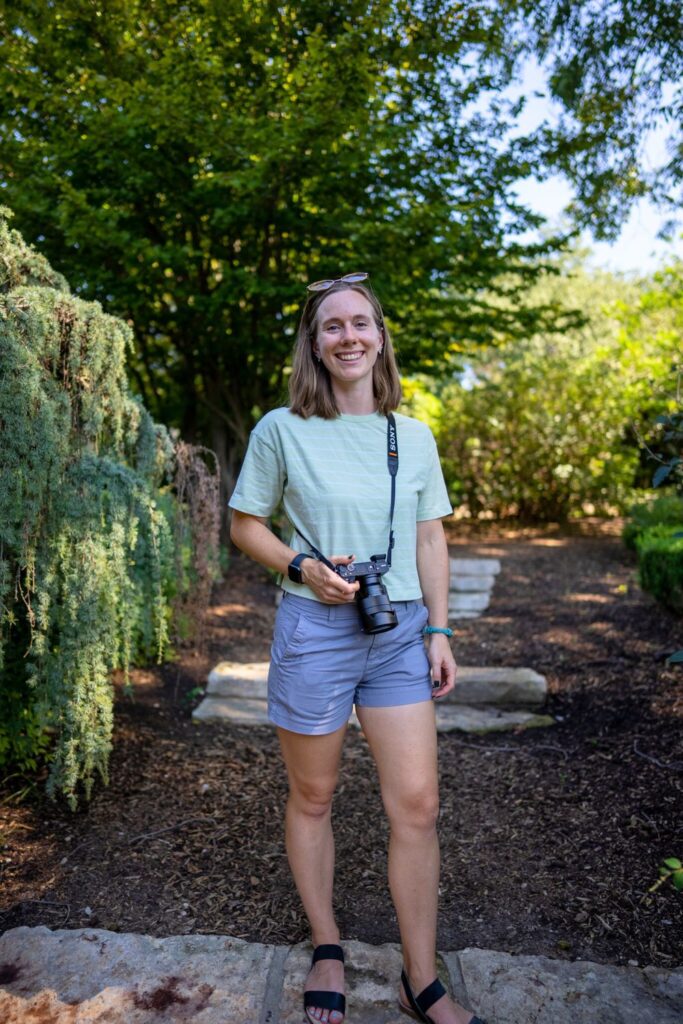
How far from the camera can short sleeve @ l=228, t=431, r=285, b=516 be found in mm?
2053

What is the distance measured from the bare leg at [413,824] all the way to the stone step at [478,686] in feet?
8.32

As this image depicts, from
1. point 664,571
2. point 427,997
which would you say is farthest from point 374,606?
point 664,571

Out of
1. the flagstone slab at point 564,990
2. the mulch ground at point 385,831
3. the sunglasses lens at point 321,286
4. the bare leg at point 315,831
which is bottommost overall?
the mulch ground at point 385,831

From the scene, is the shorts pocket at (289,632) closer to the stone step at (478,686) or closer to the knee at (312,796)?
the knee at (312,796)

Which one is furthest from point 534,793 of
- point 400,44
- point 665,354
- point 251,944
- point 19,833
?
point 665,354

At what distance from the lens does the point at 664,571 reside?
5539 millimetres

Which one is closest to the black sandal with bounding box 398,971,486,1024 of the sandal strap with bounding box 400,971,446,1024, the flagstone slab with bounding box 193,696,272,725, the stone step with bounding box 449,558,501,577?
the sandal strap with bounding box 400,971,446,1024

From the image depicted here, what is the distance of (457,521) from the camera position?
38.3ft

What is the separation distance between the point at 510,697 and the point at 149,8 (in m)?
6.07

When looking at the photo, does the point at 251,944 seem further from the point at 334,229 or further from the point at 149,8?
the point at 149,8

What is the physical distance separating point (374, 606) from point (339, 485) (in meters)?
0.32

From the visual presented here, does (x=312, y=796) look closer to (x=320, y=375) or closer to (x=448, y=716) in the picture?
(x=320, y=375)

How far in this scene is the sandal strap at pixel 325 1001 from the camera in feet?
6.68

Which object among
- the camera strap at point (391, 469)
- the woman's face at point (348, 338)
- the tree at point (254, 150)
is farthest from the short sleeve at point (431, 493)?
the tree at point (254, 150)
